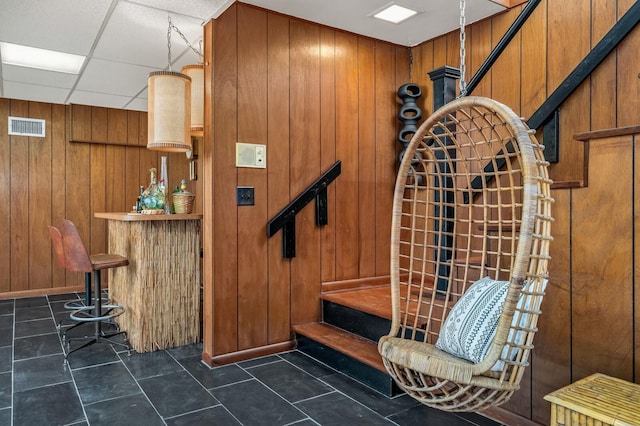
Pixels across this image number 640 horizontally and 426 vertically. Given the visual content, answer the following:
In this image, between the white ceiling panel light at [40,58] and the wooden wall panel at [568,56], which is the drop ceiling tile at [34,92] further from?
the wooden wall panel at [568,56]

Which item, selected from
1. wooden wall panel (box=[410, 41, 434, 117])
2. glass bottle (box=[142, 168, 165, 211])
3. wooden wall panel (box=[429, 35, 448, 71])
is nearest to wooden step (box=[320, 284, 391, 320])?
wooden wall panel (box=[410, 41, 434, 117])

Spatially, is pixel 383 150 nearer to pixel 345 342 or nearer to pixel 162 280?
pixel 345 342

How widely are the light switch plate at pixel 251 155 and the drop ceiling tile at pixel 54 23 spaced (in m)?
1.25

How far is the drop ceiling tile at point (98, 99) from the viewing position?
5246 millimetres

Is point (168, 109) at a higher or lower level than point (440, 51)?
lower

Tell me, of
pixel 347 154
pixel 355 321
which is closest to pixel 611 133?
pixel 355 321

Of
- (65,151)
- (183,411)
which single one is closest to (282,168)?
(183,411)

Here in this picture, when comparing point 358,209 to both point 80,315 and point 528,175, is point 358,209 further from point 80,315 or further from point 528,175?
point 80,315

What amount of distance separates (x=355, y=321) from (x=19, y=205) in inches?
182

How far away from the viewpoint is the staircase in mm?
2676

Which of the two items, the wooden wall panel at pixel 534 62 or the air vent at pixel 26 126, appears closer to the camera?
the wooden wall panel at pixel 534 62

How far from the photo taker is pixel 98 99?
5.47 m

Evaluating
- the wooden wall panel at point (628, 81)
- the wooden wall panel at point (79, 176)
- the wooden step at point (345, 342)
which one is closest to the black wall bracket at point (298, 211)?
the wooden step at point (345, 342)

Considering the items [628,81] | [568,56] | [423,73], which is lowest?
[628,81]
